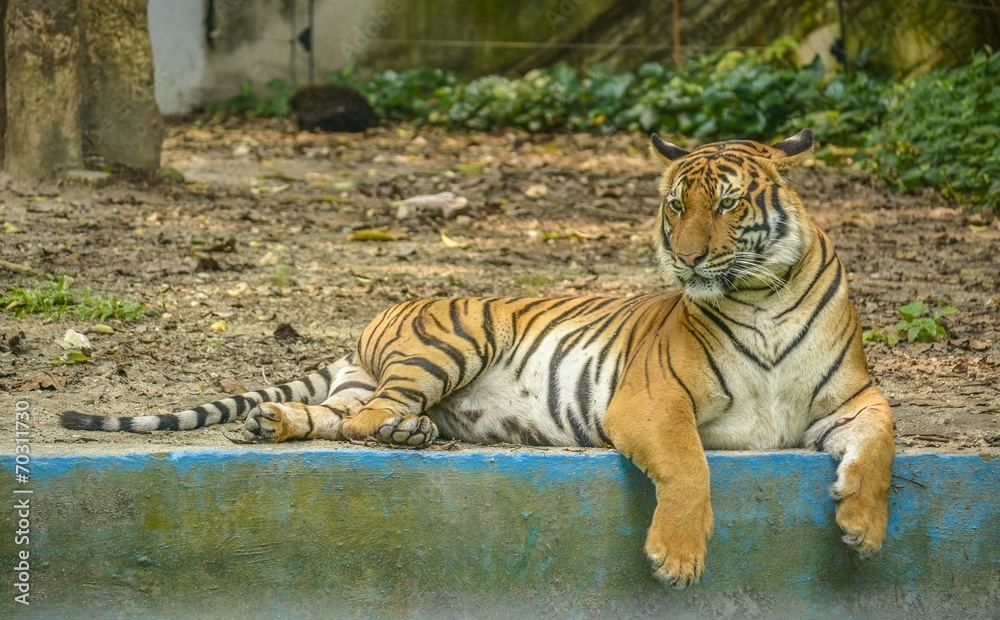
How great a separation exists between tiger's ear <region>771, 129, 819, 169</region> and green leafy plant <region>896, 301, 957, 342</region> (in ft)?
6.65

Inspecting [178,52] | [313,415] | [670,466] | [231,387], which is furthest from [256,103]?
[670,466]

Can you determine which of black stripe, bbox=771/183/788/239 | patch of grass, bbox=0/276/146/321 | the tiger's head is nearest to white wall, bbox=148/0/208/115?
patch of grass, bbox=0/276/146/321

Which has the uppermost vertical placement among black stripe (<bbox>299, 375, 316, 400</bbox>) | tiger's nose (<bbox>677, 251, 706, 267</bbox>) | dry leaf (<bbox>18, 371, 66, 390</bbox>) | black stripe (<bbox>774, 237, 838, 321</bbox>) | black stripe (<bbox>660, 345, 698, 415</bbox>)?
tiger's nose (<bbox>677, 251, 706, 267</bbox>)

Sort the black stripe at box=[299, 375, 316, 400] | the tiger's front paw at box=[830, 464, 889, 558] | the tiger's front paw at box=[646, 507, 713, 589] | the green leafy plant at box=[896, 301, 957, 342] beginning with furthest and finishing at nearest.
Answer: the green leafy plant at box=[896, 301, 957, 342] < the black stripe at box=[299, 375, 316, 400] < the tiger's front paw at box=[830, 464, 889, 558] < the tiger's front paw at box=[646, 507, 713, 589]

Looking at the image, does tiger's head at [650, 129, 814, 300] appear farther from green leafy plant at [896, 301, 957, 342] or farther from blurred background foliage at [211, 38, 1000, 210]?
Answer: blurred background foliage at [211, 38, 1000, 210]

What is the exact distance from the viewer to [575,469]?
3486 millimetres

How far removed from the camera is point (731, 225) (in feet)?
11.2

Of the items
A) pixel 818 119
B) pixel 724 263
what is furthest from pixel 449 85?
pixel 724 263

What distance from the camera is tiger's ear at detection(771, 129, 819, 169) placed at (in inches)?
140

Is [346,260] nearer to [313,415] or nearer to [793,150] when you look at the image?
[313,415]

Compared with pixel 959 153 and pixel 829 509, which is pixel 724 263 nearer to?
pixel 829 509

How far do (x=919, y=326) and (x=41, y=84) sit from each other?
5.89 metres

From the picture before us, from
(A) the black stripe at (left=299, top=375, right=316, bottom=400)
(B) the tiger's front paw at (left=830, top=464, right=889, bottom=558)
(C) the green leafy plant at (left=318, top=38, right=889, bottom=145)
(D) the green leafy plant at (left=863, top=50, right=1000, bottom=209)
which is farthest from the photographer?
(C) the green leafy plant at (left=318, top=38, right=889, bottom=145)

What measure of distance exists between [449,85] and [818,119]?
5166 millimetres
